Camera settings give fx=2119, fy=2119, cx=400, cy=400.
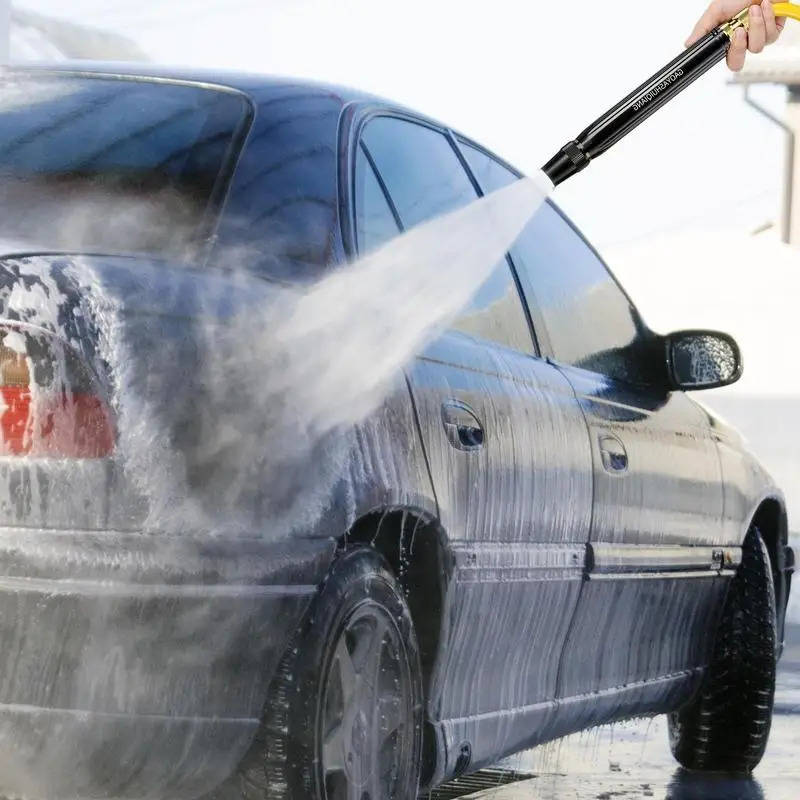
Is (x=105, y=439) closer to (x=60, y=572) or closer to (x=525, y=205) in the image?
(x=60, y=572)

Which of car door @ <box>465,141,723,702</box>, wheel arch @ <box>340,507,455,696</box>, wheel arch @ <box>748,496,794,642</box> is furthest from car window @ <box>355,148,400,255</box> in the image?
wheel arch @ <box>748,496,794,642</box>

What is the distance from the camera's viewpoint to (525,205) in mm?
5242

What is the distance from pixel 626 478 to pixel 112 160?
1851 millimetres

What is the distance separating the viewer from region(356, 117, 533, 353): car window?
4.42 m

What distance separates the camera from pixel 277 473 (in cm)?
363

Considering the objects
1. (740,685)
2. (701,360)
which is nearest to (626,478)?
(701,360)

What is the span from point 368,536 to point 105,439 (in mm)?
779

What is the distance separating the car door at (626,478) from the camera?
5.26 metres

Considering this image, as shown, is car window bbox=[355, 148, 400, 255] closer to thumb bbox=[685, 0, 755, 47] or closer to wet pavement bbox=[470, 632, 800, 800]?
thumb bbox=[685, 0, 755, 47]

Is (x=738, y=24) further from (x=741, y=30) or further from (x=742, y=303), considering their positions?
(x=742, y=303)

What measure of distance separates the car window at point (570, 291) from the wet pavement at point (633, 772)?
1293 mm

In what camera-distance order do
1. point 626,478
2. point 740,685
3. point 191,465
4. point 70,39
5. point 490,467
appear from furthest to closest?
1. point 70,39
2. point 740,685
3. point 626,478
4. point 490,467
5. point 191,465

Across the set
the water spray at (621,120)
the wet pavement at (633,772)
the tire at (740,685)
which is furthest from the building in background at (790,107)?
the water spray at (621,120)

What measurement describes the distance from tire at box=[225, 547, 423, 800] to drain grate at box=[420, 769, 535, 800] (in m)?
1.88
